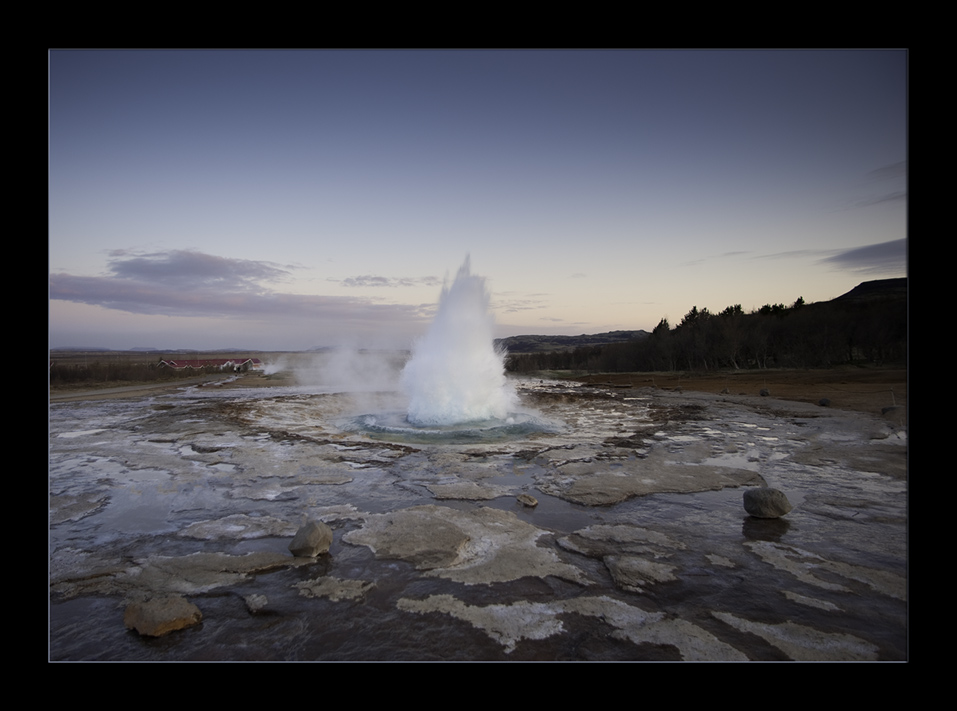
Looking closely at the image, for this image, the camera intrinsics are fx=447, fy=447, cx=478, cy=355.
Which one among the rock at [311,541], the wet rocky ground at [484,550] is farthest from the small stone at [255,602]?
the rock at [311,541]

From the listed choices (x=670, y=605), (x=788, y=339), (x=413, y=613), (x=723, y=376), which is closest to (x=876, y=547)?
(x=670, y=605)

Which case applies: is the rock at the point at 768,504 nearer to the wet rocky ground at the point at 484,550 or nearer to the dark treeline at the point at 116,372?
the wet rocky ground at the point at 484,550

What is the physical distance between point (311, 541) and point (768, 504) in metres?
4.54

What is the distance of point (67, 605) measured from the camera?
308cm

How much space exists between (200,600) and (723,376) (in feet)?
99.3

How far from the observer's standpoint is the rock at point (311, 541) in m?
3.82

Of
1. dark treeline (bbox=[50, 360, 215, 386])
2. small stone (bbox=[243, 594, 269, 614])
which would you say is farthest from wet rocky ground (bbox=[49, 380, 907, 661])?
dark treeline (bbox=[50, 360, 215, 386])

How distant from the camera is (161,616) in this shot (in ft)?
8.89

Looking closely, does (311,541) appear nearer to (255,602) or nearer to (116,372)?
(255,602)

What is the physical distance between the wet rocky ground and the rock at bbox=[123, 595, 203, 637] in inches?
1.4

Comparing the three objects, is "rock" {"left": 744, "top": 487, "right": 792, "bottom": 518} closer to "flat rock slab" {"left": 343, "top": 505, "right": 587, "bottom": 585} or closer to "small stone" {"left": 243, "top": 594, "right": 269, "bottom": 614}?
"flat rock slab" {"left": 343, "top": 505, "right": 587, "bottom": 585}

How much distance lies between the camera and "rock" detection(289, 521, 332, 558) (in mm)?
3816

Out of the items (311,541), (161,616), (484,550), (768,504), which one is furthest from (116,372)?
(768,504)

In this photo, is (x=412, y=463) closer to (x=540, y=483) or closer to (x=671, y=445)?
(x=540, y=483)
